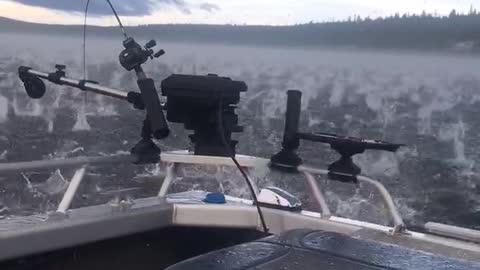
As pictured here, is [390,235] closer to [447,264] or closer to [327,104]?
[447,264]

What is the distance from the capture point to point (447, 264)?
0.80 m

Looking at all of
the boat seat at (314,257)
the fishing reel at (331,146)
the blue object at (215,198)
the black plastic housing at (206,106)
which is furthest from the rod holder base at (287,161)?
the boat seat at (314,257)

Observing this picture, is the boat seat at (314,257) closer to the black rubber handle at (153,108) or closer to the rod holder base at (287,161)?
the black rubber handle at (153,108)

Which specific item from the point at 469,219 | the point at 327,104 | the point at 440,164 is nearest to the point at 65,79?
the point at 469,219

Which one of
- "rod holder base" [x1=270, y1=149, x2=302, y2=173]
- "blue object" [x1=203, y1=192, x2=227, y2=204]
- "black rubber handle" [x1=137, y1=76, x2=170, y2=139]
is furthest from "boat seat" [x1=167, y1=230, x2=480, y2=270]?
"blue object" [x1=203, y1=192, x2=227, y2=204]

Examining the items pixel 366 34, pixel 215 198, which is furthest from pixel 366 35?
pixel 215 198

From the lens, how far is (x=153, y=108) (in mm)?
1534

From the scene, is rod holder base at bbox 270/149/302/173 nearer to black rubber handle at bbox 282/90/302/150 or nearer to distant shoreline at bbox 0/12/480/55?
black rubber handle at bbox 282/90/302/150

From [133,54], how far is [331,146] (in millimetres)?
524

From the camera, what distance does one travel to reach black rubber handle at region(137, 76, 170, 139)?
152 centimetres

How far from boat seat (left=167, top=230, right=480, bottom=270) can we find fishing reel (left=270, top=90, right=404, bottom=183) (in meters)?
0.73

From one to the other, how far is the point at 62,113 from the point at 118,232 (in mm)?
4652

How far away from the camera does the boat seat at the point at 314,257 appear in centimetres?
75

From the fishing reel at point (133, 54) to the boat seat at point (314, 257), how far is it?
2.76ft
